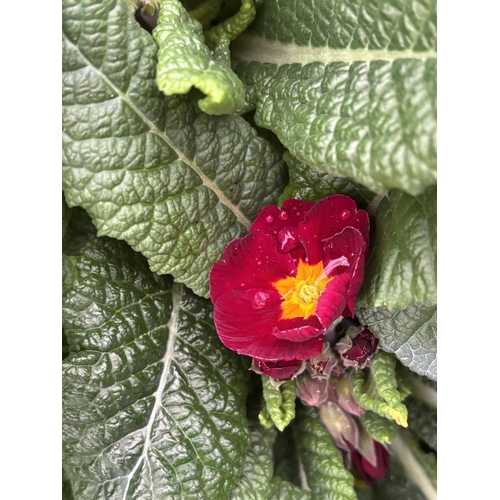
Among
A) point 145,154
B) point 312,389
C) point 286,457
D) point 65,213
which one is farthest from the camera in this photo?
point 286,457

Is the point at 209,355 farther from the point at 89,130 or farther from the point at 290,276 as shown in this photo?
the point at 89,130

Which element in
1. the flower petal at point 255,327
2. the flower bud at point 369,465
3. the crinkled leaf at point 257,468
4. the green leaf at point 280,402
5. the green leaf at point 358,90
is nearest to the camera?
the green leaf at point 358,90

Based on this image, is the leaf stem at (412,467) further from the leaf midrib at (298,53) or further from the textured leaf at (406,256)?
the leaf midrib at (298,53)

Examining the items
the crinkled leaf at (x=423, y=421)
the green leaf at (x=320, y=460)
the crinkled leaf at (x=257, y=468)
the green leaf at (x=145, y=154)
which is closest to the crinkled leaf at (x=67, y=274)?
the green leaf at (x=145, y=154)

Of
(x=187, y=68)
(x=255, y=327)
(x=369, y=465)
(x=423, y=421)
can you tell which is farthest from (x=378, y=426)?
(x=187, y=68)

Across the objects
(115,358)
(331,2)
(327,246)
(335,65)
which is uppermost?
(331,2)

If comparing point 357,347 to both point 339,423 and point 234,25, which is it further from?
point 234,25
